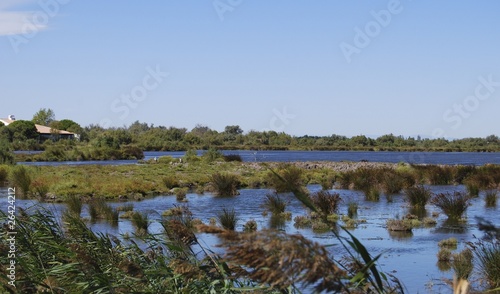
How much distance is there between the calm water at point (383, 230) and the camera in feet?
43.1

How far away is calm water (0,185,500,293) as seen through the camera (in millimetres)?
13148

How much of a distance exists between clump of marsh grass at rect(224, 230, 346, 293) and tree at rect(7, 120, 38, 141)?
106870 millimetres

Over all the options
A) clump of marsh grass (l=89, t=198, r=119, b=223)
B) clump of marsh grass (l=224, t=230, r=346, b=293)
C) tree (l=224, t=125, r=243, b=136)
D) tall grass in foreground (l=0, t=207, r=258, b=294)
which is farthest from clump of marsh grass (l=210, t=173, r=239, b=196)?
tree (l=224, t=125, r=243, b=136)

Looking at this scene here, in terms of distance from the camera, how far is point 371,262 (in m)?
2.84

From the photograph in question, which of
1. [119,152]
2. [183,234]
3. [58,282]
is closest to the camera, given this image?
→ [183,234]

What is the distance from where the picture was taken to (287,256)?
7.97 ft

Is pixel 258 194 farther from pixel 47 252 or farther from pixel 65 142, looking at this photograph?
pixel 65 142

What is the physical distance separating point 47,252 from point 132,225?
10.6m

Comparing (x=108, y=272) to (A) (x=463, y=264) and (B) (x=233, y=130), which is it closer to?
(A) (x=463, y=264)

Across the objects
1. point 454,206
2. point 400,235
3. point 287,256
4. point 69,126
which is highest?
point 69,126

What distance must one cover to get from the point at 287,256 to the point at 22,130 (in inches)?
4315

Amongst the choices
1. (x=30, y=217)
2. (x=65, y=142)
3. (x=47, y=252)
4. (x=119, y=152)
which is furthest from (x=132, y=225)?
(x=65, y=142)

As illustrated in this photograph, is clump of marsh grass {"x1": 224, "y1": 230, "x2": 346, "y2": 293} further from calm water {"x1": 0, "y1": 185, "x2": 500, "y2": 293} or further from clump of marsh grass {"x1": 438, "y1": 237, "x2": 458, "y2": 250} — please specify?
clump of marsh grass {"x1": 438, "y1": 237, "x2": 458, "y2": 250}

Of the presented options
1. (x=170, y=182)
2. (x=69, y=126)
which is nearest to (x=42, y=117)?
(x=69, y=126)
